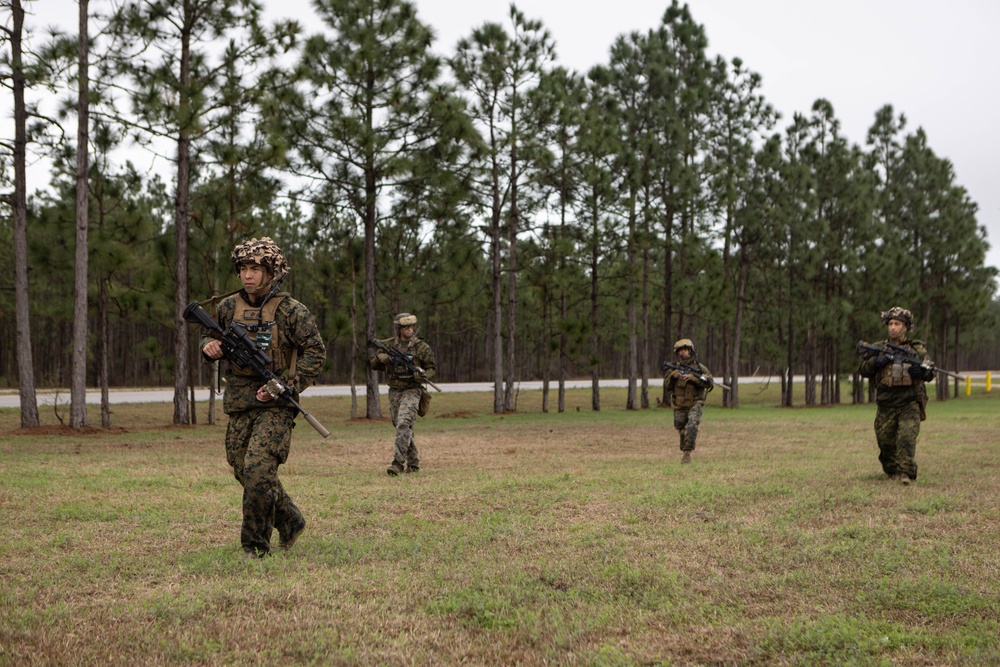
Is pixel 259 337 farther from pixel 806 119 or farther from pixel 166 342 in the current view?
pixel 166 342

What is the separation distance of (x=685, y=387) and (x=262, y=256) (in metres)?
7.73

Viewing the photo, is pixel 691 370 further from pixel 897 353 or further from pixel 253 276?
pixel 253 276

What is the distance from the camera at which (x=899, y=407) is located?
935cm

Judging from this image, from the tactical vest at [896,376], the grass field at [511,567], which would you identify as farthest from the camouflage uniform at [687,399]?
the tactical vest at [896,376]

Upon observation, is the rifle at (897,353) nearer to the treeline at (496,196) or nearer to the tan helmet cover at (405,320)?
the tan helmet cover at (405,320)

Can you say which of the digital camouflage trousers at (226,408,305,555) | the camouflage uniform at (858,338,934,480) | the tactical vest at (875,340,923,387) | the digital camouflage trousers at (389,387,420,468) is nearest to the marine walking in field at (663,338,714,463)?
the camouflage uniform at (858,338,934,480)

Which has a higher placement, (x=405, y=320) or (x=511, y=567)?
(x=405, y=320)

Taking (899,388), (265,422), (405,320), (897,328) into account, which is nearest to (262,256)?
(265,422)

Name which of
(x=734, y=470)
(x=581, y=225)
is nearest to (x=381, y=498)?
(x=734, y=470)

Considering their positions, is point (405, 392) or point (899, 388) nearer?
point (899, 388)

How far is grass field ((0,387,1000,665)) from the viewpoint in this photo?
395 centimetres

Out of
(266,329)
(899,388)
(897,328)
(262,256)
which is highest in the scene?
(262,256)

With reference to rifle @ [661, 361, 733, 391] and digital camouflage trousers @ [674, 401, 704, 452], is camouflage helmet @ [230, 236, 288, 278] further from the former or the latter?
digital camouflage trousers @ [674, 401, 704, 452]

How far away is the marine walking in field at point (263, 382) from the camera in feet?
18.1
